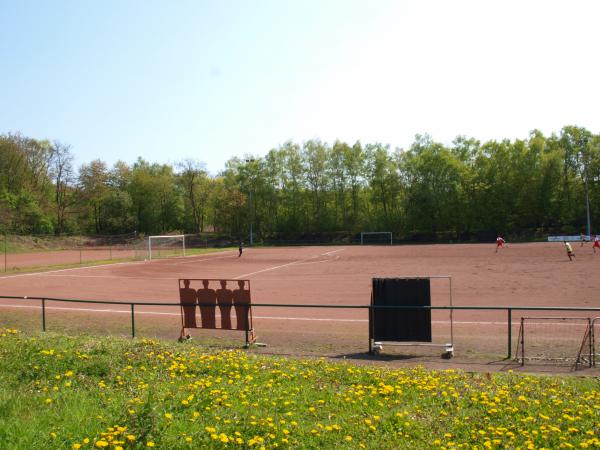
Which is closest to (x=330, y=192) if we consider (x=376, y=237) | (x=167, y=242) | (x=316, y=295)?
Answer: (x=376, y=237)

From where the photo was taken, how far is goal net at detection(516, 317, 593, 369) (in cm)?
1056

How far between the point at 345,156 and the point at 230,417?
93.6 metres

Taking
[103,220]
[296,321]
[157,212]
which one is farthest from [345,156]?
[296,321]

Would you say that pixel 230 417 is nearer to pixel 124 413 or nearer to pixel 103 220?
pixel 124 413

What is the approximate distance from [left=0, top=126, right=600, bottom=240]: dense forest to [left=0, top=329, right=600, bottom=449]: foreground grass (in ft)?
248

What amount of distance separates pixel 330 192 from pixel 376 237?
609 inches

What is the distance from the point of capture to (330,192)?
100 m

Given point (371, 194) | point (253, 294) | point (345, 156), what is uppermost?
point (345, 156)

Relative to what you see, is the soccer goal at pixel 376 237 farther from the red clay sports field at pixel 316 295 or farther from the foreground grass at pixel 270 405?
the foreground grass at pixel 270 405

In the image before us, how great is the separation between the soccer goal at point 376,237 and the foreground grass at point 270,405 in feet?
253

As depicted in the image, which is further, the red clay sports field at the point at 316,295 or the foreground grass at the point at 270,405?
the red clay sports field at the point at 316,295

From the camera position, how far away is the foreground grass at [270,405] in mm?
5562

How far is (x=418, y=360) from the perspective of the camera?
1141 cm

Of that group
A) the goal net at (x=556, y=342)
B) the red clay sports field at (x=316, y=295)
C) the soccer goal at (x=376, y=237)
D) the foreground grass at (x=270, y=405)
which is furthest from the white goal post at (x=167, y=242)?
the foreground grass at (x=270, y=405)
